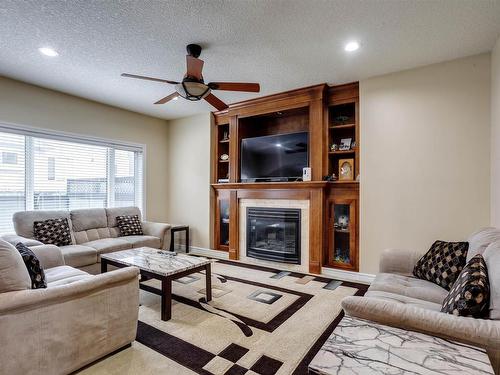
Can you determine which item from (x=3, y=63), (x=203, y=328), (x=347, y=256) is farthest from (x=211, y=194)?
(x=3, y=63)

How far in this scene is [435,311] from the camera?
1546mm

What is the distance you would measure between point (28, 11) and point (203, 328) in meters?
3.13

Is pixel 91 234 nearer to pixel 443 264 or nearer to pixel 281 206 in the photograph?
pixel 281 206

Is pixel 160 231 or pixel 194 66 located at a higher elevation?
pixel 194 66

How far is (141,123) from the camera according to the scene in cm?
537

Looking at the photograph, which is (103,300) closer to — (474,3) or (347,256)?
(347,256)

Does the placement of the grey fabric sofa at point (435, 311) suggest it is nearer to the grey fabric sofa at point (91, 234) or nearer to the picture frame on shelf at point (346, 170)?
the picture frame on shelf at point (346, 170)

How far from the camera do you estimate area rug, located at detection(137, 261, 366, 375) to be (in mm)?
1977

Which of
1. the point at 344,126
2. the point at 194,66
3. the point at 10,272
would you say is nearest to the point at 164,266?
the point at 10,272

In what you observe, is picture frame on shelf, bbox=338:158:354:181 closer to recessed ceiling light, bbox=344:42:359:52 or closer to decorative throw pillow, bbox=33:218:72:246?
recessed ceiling light, bbox=344:42:359:52

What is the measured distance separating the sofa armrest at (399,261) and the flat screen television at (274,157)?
178 centimetres

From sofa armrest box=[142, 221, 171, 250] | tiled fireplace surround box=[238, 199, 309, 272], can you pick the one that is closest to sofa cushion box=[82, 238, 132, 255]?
sofa armrest box=[142, 221, 171, 250]

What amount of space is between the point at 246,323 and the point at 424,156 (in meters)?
2.85

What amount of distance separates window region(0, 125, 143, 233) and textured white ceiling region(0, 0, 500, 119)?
976 mm
